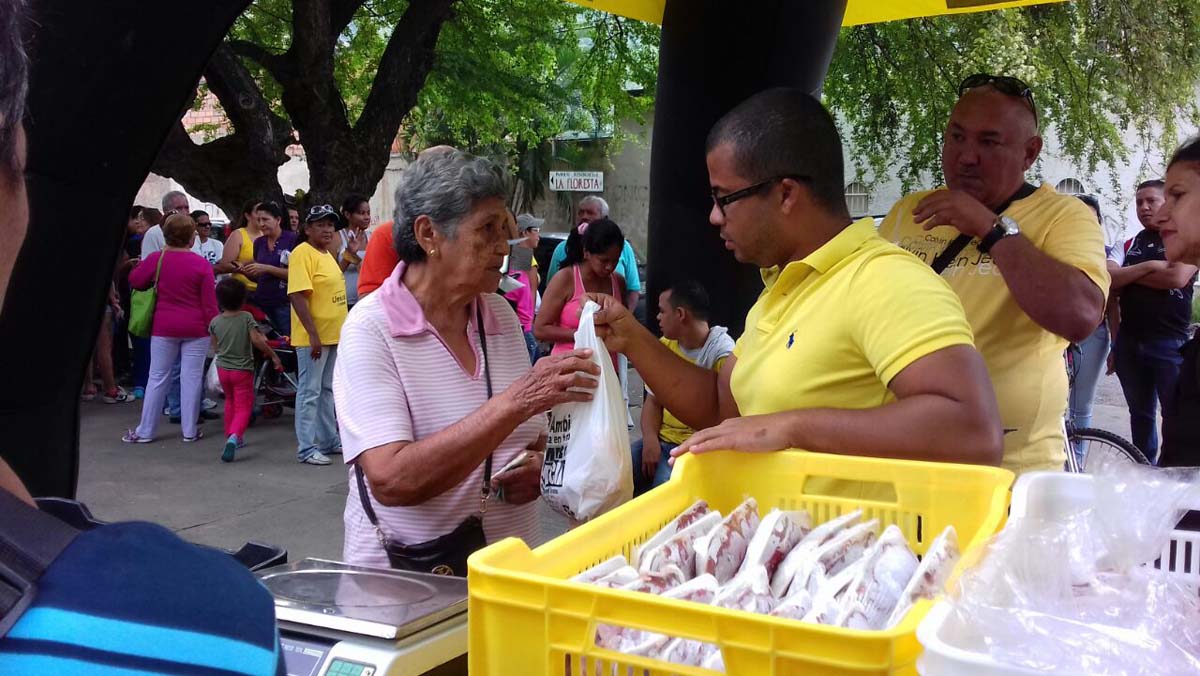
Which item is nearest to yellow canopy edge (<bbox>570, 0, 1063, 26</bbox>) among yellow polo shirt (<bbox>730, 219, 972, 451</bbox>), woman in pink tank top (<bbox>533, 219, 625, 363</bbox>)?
woman in pink tank top (<bbox>533, 219, 625, 363</bbox>)

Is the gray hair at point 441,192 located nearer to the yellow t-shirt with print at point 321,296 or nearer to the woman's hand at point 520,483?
the woman's hand at point 520,483

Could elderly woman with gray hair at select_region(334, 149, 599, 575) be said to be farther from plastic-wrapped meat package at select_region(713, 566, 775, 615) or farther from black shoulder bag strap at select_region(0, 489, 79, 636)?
black shoulder bag strap at select_region(0, 489, 79, 636)

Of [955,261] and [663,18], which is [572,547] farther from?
[663,18]

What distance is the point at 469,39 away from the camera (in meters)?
13.2

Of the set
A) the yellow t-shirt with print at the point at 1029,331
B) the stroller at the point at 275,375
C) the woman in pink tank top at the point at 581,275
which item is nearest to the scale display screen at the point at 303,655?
the yellow t-shirt with print at the point at 1029,331

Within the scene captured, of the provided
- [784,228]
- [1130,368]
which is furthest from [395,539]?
[1130,368]

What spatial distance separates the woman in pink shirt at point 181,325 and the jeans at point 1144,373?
700 cm

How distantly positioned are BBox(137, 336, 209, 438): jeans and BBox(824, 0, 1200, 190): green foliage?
6072mm

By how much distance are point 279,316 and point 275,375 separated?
22.5 inches

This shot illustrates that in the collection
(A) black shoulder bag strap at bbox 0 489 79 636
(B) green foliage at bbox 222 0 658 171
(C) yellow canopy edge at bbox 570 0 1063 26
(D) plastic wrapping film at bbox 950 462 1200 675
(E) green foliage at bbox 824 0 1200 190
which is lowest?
(D) plastic wrapping film at bbox 950 462 1200 675

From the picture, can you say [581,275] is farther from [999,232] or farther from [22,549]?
[22,549]

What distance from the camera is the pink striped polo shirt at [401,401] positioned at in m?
2.40

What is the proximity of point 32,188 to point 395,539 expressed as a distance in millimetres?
1219

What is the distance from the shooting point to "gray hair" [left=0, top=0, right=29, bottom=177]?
32.5 inches
